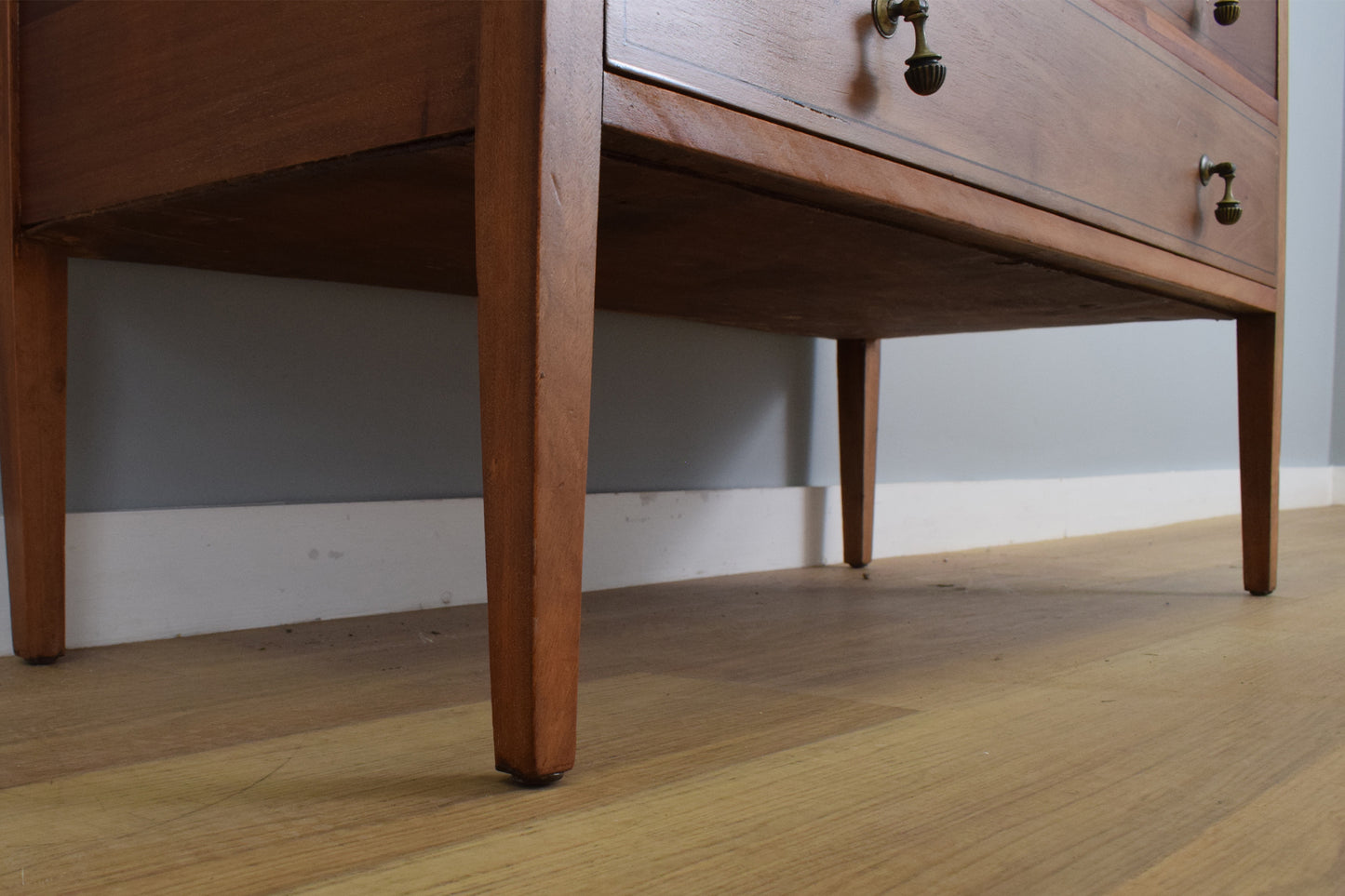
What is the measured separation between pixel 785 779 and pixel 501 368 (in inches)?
Result: 9.7

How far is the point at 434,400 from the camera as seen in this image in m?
1.21

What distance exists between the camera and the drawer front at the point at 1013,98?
596 mm

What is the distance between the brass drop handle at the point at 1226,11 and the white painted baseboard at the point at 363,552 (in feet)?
2.64

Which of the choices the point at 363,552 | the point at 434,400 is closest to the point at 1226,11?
the point at 434,400

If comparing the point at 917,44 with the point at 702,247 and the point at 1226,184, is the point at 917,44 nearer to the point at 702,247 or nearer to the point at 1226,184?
the point at 702,247

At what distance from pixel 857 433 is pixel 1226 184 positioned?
0.60 meters

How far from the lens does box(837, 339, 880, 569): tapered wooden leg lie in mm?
1599

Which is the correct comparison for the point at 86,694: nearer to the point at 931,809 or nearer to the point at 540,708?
the point at 540,708

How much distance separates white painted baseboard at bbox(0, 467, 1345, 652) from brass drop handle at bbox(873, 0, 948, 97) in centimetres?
69

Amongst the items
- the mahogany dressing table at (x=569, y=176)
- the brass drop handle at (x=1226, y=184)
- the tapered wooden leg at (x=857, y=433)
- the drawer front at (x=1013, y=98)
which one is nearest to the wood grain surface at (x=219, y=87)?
the mahogany dressing table at (x=569, y=176)

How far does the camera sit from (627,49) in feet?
1.77

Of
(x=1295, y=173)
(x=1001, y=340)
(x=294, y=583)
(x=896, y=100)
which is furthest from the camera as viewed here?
(x=1295, y=173)

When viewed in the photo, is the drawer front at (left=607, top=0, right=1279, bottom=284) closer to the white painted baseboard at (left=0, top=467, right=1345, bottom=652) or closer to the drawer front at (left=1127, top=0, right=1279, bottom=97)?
the drawer front at (left=1127, top=0, right=1279, bottom=97)

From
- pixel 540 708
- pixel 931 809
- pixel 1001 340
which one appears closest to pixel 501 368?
pixel 540 708
